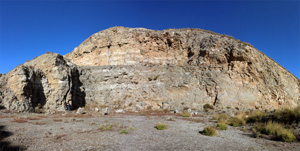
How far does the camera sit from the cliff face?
21.8m

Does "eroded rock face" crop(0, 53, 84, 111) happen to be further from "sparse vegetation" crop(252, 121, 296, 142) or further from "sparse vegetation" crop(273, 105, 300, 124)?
"sparse vegetation" crop(273, 105, 300, 124)

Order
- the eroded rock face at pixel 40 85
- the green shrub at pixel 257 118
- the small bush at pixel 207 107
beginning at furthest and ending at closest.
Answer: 1. the small bush at pixel 207 107
2. the eroded rock face at pixel 40 85
3. the green shrub at pixel 257 118

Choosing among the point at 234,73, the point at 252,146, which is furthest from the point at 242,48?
the point at 252,146

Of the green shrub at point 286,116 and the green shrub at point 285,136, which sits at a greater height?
the green shrub at point 286,116

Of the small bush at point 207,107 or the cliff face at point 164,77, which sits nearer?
the cliff face at point 164,77

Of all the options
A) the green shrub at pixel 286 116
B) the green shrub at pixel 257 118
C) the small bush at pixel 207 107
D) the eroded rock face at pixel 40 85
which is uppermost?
the eroded rock face at pixel 40 85

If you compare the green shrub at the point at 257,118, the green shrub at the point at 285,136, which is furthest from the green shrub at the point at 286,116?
the green shrub at the point at 285,136

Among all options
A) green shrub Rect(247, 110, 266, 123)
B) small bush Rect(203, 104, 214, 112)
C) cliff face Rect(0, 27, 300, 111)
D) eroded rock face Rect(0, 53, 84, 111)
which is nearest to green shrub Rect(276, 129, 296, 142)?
green shrub Rect(247, 110, 266, 123)

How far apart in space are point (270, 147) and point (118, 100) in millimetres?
22011

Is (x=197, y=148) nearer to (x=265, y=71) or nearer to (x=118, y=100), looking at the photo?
(x=118, y=100)

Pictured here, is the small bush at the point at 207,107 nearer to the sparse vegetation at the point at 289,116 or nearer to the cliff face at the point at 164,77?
the cliff face at the point at 164,77

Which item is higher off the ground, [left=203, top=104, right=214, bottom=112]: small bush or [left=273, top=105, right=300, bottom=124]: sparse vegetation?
[left=273, top=105, right=300, bottom=124]: sparse vegetation

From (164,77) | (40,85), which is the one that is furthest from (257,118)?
(40,85)

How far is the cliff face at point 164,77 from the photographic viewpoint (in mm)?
21828
